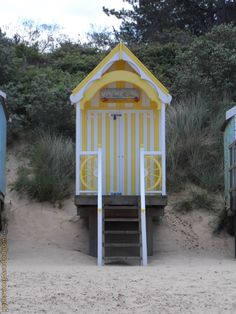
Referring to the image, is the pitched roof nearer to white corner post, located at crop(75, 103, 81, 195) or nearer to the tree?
white corner post, located at crop(75, 103, 81, 195)

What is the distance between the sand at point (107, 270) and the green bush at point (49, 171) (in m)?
0.28

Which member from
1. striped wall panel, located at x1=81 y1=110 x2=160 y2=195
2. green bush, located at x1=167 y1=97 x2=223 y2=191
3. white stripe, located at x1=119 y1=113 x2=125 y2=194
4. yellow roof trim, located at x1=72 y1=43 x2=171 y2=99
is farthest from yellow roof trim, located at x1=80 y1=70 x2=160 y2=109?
green bush, located at x1=167 y1=97 x2=223 y2=191

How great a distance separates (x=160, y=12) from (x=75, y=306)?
2408 cm

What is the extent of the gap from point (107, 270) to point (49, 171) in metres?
6.16

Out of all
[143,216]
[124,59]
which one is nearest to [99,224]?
[143,216]

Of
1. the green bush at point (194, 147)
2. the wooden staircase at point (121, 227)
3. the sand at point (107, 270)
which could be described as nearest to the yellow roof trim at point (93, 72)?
the wooden staircase at point (121, 227)

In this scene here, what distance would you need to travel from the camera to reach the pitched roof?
567 inches

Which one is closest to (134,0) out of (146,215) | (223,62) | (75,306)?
(223,62)

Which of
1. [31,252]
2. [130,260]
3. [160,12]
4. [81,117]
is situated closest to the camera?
[130,260]

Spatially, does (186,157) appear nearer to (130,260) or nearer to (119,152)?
(119,152)

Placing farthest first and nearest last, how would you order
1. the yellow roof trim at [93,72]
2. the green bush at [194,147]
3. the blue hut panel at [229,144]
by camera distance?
the green bush at [194,147], the blue hut panel at [229,144], the yellow roof trim at [93,72]

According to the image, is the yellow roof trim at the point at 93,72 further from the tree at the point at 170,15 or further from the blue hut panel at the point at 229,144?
the tree at the point at 170,15

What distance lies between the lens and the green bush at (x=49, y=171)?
1670cm

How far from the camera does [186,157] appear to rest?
18031 mm
